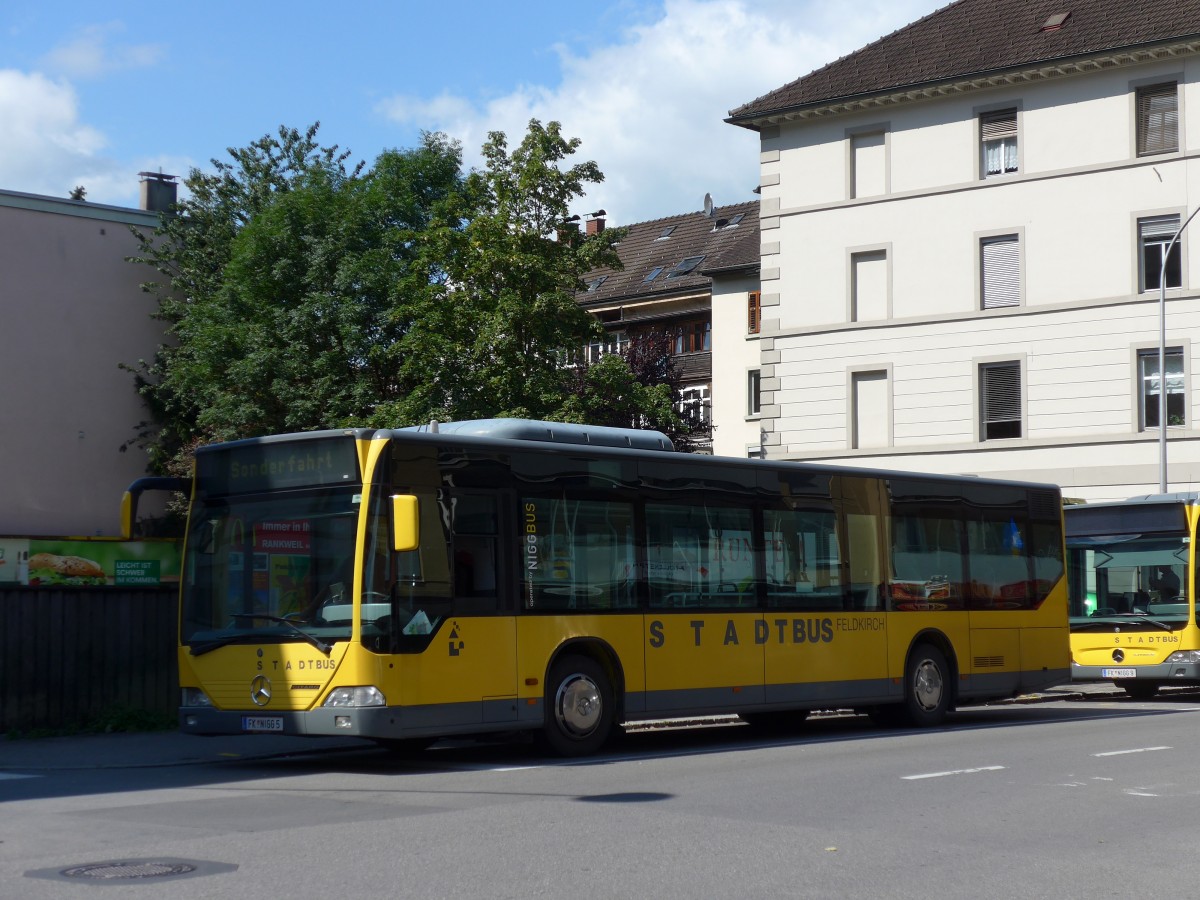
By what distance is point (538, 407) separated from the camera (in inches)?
1172

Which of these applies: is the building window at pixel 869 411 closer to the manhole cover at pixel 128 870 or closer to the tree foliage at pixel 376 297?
the tree foliage at pixel 376 297

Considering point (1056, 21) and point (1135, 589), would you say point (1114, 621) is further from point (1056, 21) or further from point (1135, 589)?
point (1056, 21)

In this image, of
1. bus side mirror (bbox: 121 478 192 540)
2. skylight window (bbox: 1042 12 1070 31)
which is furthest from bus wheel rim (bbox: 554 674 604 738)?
skylight window (bbox: 1042 12 1070 31)

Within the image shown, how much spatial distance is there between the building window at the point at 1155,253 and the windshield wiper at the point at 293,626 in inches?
1062

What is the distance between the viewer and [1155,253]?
1405 inches

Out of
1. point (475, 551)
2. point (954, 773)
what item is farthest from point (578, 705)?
point (954, 773)

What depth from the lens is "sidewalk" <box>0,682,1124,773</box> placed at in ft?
48.7

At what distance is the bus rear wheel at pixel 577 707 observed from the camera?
14695 millimetres

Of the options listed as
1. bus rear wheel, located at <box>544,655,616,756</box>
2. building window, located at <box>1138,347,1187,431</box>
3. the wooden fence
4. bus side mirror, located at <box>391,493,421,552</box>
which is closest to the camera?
bus side mirror, located at <box>391,493,421,552</box>

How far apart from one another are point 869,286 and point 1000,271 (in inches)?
129

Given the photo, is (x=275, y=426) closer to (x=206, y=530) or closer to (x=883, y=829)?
(x=206, y=530)

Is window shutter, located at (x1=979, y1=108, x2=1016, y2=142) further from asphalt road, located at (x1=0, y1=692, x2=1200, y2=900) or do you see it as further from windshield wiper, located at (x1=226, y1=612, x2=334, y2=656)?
windshield wiper, located at (x1=226, y1=612, x2=334, y2=656)

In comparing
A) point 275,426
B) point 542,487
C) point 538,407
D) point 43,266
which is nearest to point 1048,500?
point 542,487

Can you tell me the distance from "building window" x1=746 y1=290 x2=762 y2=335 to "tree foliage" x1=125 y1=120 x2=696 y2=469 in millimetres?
14981
